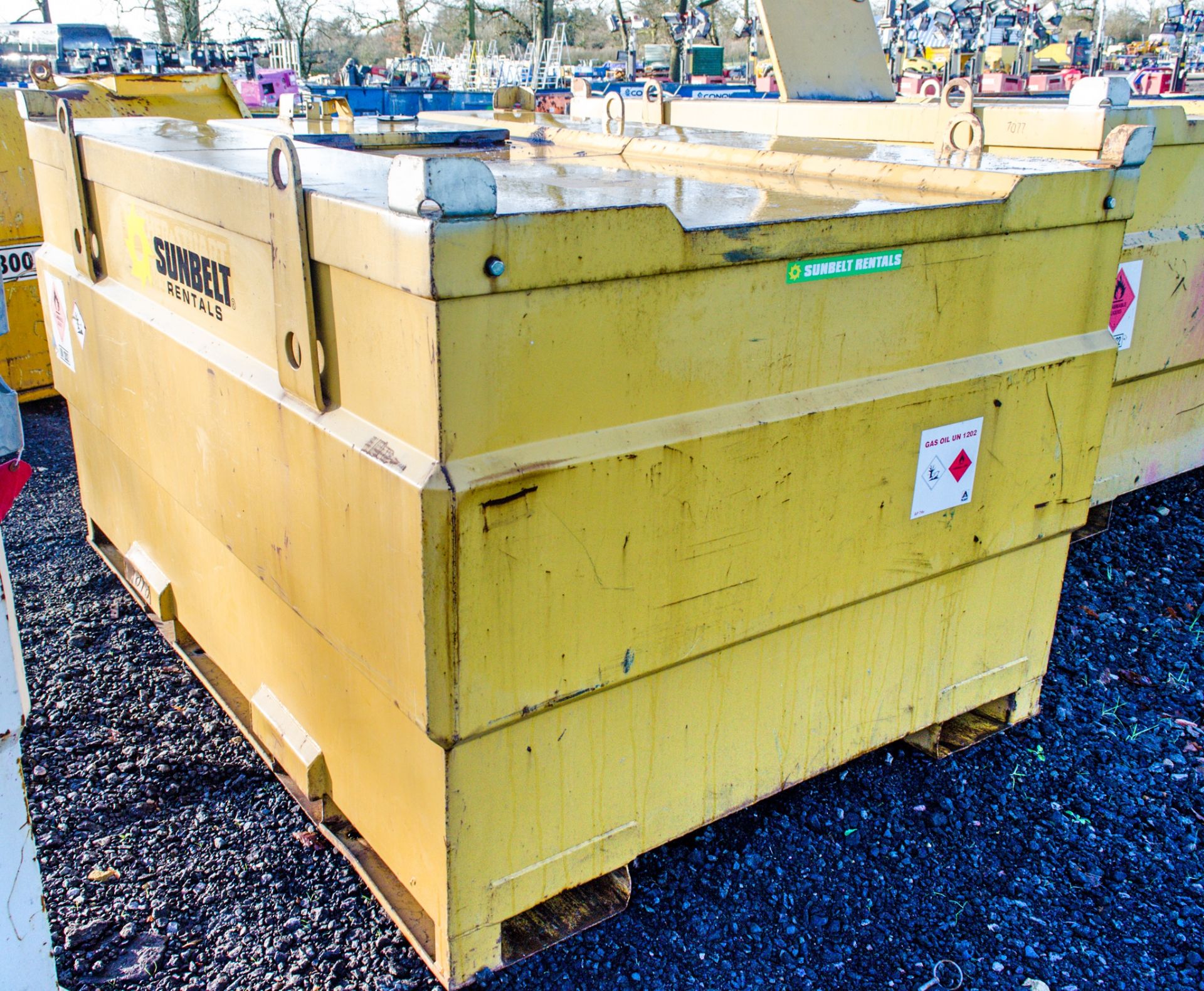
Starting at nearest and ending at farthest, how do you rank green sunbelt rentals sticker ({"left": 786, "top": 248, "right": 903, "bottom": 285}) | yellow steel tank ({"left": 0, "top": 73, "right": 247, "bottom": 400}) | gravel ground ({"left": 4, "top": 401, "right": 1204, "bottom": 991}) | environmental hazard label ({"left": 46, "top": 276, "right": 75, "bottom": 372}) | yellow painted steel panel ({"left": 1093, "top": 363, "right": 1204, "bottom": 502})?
1. green sunbelt rentals sticker ({"left": 786, "top": 248, "right": 903, "bottom": 285})
2. gravel ground ({"left": 4, "top": 401, "right": 1204, "bottom": 991})
3. environmental hazard label ({"left": 46, "top": 276, "right": 75, "bottom": 372})
4. yellow painted steel panel ({"left": 1093, "top": 363, "right": 1204, "bottom": 502})
5. yellow steel tank ({"left": 0, "top": 73, "right": 247, "bottom": 400})

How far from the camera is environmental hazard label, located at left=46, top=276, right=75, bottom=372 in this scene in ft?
10.0

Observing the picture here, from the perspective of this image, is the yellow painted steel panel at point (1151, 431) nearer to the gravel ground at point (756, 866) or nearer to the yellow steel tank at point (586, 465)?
the gravel ground at point (756, 866)

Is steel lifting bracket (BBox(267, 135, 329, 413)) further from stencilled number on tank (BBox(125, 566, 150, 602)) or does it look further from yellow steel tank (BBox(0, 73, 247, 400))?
yellow steel tank (BBox(0, 73, 247, 400))

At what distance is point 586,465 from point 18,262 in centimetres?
511

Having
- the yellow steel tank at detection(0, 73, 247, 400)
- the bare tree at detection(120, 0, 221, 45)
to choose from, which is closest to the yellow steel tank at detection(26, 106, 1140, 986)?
the yellow steel tank at detection(0, 73, 247, 400)

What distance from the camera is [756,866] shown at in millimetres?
2268

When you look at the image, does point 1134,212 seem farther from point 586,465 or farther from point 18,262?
point 18,262

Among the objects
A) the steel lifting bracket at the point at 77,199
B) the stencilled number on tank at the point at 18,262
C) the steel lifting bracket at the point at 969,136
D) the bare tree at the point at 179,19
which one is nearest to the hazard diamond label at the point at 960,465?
the steel lifting bracket at the point at 969,136

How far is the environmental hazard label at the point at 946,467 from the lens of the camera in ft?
6.93

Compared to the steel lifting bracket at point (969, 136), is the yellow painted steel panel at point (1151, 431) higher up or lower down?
lower down

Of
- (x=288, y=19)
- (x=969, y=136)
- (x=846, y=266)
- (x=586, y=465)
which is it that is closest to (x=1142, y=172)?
(x=969, y=136)

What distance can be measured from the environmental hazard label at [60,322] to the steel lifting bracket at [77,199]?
211mm

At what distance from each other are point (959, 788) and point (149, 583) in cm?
224

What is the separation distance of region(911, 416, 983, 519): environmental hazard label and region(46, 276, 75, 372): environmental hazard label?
8.10 feet
